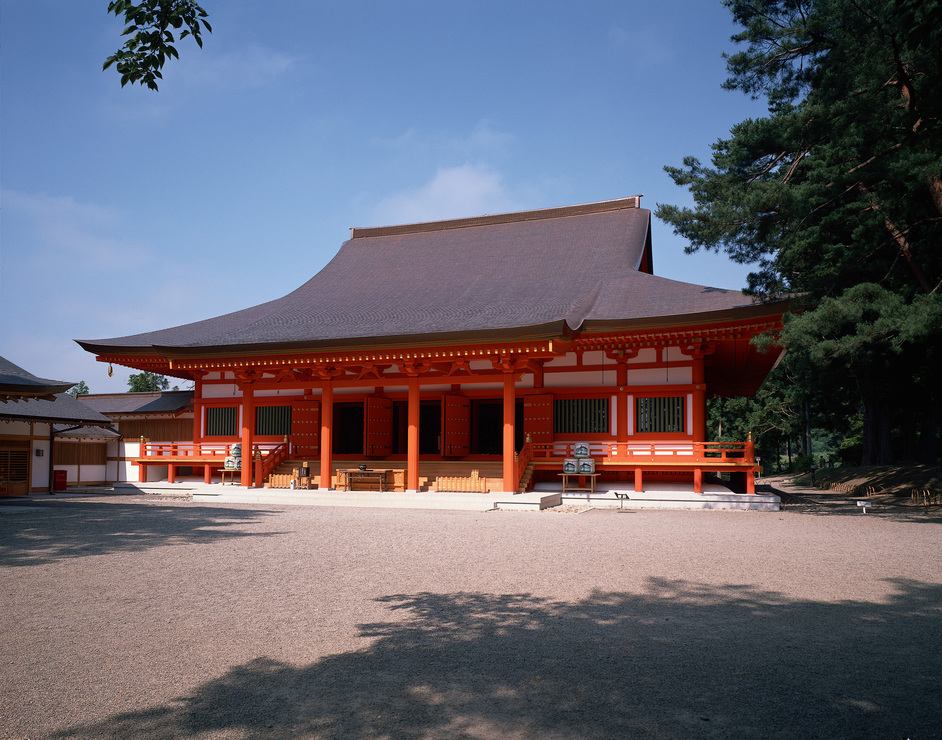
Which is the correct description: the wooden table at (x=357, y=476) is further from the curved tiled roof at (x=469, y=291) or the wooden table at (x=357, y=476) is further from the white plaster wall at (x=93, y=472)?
the white plaster wall at (x=93, y=472)

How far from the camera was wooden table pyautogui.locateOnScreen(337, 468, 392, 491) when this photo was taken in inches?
694

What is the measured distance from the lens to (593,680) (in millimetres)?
4004

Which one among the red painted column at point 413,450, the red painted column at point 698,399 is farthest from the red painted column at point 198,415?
the red painted column at point 698,399

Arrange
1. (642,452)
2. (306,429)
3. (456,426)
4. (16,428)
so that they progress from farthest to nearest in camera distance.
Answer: (16,428) < (306,429) < (456,426) < (642,452)

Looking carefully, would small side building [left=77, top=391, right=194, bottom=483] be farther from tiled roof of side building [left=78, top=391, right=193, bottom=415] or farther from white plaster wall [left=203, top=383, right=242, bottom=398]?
white plaster wall [left=203, top=383, right=242, bottom=398]

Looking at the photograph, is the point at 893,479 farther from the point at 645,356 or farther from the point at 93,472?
the point at 93,472

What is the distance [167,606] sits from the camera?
572cm

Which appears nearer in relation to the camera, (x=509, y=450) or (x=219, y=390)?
(x=509, y=450)

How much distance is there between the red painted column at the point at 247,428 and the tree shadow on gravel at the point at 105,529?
4.21m

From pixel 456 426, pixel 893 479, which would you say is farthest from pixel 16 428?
pixel 893 479

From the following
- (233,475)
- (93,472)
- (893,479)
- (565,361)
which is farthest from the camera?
(93,472)

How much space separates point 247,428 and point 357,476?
366 centimetres

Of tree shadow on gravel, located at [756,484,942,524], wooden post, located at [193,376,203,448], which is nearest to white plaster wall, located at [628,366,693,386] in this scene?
tree shadow on gravel, located at [756,484,942,524]

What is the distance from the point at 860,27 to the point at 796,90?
5037mm
